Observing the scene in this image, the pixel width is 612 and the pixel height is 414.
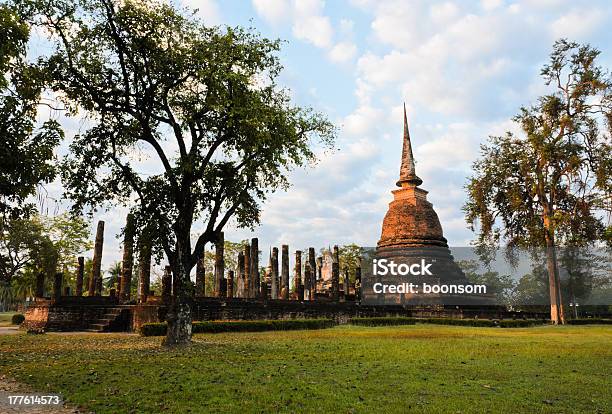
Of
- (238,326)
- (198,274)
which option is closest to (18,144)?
(238,326)

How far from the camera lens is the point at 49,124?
10633mm

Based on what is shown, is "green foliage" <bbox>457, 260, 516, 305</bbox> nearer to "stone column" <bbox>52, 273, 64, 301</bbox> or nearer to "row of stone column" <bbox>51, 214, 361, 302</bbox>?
"row of stone column" <bbox>51, 214, 361, 302</bbox>

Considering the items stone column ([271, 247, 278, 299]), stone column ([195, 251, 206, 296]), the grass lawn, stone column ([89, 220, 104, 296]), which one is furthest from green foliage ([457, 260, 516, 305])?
the grass lawn

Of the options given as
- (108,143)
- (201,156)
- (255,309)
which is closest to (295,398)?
(201,156)

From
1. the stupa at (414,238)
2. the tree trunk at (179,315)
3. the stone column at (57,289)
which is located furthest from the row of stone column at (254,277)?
the tree trunk at (179,315)

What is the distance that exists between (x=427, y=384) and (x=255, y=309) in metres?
18.3

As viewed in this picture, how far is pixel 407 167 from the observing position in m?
47.4

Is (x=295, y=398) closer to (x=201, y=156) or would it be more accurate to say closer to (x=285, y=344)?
(x=285, y=344)

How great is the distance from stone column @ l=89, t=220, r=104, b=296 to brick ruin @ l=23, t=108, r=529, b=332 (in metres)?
0.06

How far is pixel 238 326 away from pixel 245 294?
46.2 feet

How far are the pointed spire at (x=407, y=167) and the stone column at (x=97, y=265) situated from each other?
91.7 ft

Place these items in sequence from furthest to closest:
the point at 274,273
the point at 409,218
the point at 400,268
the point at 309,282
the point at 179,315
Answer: the point at 409,218 < the point at 400,268 < the point at 309,282 < the point at 274,273 < the point at 179,315

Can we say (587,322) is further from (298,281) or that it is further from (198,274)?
(198,274)

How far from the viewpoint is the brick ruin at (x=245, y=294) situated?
71.7ft
